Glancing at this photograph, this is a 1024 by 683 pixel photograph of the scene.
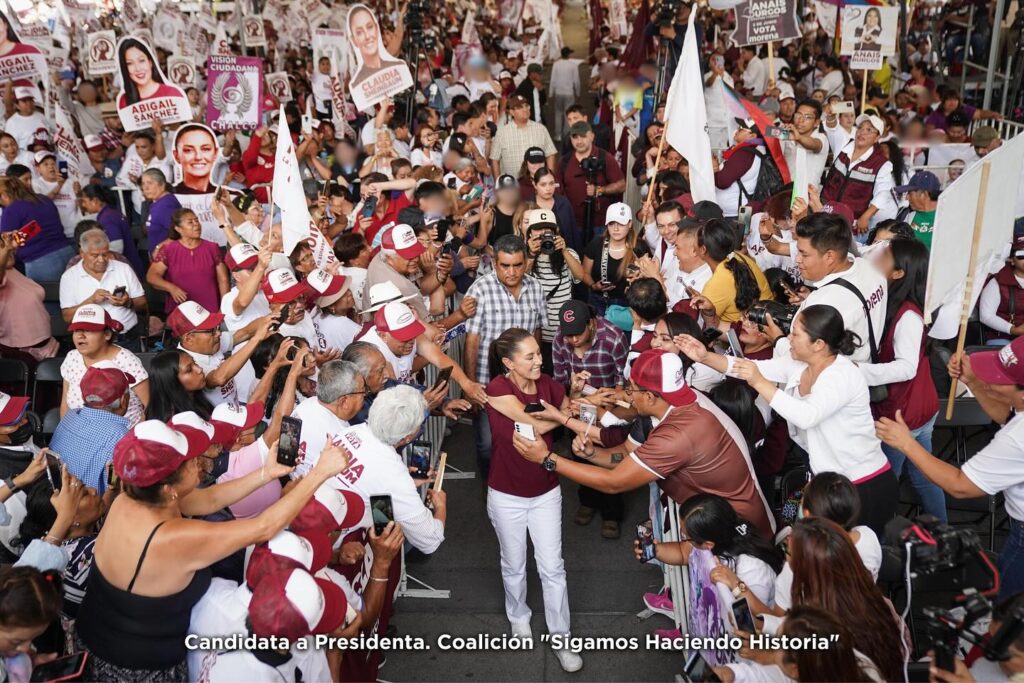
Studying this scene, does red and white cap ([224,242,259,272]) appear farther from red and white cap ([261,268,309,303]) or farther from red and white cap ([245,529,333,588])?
red and white cap ([245,529,333,588])

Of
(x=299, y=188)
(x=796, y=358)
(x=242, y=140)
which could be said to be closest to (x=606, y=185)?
(x=299, y=188)

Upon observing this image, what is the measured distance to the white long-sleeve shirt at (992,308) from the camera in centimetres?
586

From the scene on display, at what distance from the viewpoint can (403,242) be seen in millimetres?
5594

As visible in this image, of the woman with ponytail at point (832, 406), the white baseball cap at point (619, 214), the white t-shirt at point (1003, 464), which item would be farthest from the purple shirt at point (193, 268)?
the white t-shirt at point (1003, 464)

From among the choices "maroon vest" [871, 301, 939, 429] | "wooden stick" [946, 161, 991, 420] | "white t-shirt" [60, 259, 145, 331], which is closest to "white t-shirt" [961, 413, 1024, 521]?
"wooden stick" [946, 161, 991, 420]

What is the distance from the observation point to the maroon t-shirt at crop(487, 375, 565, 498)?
4242 millimetres

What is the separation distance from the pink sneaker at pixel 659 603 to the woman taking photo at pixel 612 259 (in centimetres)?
232

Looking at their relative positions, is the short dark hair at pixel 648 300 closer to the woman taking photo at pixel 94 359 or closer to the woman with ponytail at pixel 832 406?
the woman with ponytail at pixel 832 406

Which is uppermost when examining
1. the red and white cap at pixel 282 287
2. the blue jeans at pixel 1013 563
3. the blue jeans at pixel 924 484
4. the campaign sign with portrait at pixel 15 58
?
the campaign sign with portrait at pixel 15 58

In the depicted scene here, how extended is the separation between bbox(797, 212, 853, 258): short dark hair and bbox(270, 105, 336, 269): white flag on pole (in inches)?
130

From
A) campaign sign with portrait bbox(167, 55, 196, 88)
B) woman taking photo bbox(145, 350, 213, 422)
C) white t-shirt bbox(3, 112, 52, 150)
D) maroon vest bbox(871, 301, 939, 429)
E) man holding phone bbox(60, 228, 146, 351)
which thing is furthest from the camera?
campaign sign with portrait bbox(167, 55, 196, 88)

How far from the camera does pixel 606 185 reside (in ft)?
26.5

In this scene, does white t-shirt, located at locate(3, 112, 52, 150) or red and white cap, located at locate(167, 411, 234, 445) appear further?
white t-shirt, located at locate(3, 112, 52, 150)

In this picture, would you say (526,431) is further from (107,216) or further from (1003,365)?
(107,216)
